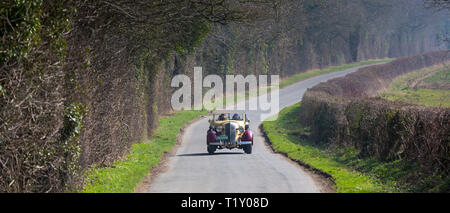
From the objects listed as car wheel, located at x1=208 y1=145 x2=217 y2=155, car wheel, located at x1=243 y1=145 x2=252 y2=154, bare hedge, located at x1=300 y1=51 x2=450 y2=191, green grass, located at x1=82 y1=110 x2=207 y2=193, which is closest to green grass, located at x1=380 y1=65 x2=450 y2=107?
bare hedge, located at x1=300 y1=51 x2=450 y2=191

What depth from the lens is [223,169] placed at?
19938 mm

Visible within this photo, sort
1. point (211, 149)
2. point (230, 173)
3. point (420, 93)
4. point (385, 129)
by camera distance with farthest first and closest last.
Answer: point (420, 93)
point (211, 149)
point (385, 129)
point (230, 173)

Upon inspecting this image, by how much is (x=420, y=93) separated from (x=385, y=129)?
83.3 feet

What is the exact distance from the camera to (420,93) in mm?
42906

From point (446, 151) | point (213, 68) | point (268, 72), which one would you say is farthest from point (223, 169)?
point (268, 72)

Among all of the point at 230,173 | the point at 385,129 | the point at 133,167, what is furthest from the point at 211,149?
the point at 385,129

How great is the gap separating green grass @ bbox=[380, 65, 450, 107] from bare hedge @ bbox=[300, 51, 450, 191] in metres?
4.82

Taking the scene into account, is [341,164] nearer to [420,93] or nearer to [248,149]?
[248,149]

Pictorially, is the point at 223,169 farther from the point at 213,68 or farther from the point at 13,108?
the point at 213,68

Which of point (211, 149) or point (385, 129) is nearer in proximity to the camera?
point (385, 129)

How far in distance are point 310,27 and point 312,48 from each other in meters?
3.30

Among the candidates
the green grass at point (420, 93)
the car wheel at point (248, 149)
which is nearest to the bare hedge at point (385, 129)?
the car wheel at point (248, 149)

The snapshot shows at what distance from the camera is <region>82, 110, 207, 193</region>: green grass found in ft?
50.0

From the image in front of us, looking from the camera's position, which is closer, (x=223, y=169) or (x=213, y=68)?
(x=223, y=169)
